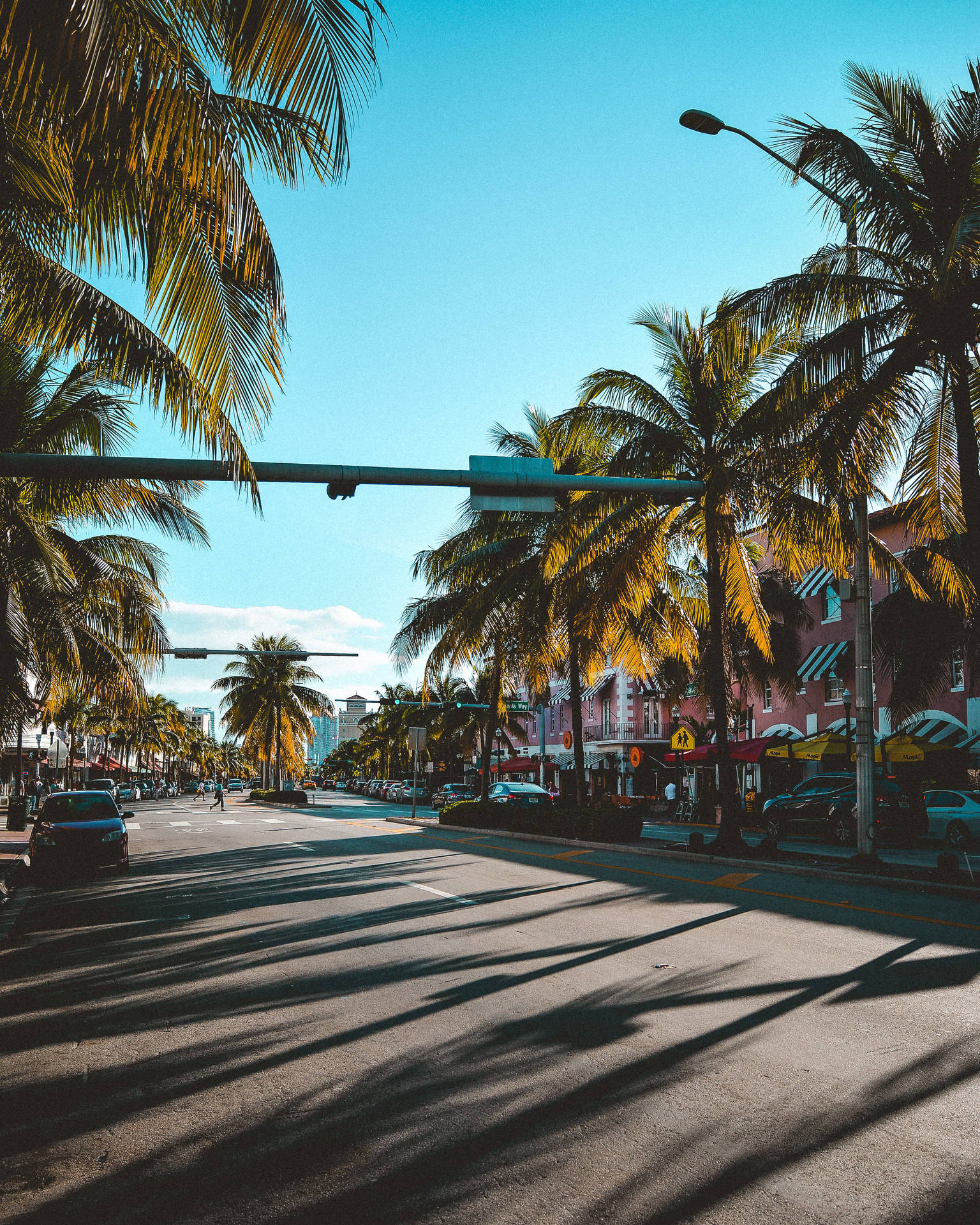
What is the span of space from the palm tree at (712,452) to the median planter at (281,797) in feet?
144

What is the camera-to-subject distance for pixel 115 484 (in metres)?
15.8

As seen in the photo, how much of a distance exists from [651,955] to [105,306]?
25.5ft

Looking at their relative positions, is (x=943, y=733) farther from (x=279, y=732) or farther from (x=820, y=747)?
(x=279, y=732)

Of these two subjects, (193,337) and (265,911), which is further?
(265,911)

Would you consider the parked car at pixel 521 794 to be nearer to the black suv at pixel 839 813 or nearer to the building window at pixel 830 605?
the black suv at pixel 839 813

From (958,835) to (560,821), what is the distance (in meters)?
9.79

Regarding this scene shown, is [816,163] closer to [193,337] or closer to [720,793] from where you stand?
[193,337]

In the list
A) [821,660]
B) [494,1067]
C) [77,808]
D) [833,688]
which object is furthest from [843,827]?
[494,1067]

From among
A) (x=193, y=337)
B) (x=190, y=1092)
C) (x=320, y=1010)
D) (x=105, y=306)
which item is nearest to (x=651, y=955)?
(x=320, y=1010)

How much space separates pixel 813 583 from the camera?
39812 mm

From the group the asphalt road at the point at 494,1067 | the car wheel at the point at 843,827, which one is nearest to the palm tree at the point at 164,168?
the asphalt road at the point at 494,1067

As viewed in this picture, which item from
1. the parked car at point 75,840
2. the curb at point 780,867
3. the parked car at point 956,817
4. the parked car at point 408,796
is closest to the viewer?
the curb at point 780,867

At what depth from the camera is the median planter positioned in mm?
60250

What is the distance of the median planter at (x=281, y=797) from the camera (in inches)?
2372
